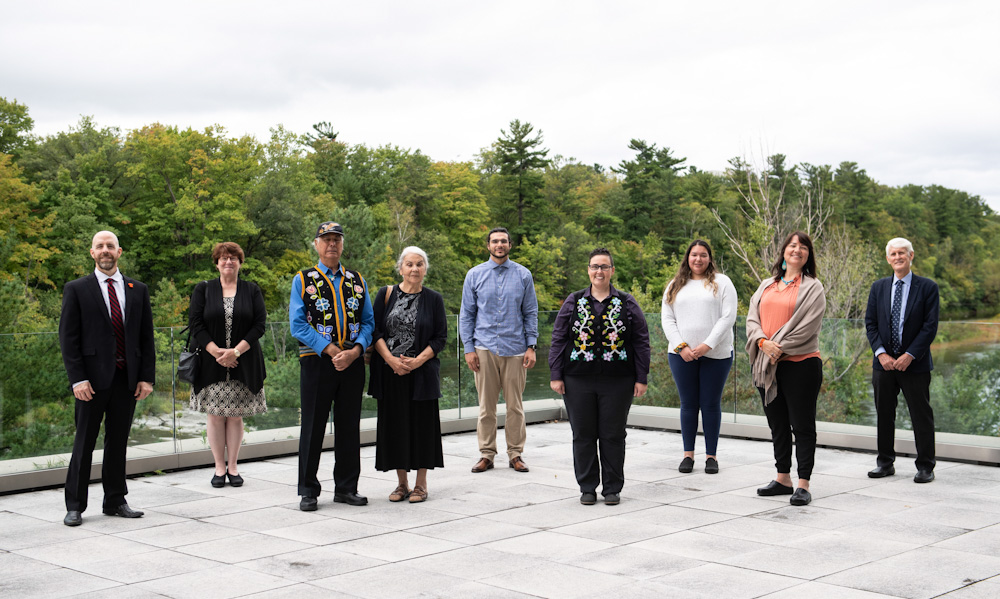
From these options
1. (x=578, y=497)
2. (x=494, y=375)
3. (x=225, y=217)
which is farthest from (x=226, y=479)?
(x=225, y=217)

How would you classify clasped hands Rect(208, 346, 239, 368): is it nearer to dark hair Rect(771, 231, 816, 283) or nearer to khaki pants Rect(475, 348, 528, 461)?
khaki pants Rect(475, 348, 528, 461)

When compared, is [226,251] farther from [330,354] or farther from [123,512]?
[123,512]

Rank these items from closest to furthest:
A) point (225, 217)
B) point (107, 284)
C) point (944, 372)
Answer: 1. point (107, 284)
2. point (944, 372)
3. point (225, 217)

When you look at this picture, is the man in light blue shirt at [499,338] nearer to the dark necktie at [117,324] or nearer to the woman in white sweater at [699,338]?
the woman in white sweater at [699,338]

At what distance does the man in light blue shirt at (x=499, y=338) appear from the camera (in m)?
7.31

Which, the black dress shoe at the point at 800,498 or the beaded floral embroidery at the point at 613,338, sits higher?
the beaded floral embroidery at the point at 613,338

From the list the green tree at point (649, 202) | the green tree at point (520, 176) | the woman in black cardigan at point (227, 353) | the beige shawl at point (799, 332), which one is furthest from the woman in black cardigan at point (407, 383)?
the green tree at point (649, 202)

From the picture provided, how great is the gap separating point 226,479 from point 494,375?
2.15m

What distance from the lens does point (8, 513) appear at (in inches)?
232

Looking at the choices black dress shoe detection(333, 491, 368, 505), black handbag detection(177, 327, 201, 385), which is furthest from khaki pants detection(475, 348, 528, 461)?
black handbag detection(177, 327, 201, 385)

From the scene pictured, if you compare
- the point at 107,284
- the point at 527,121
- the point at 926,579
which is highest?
the point at 527,121

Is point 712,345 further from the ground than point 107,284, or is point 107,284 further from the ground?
point 107,284

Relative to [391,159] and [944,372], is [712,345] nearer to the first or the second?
[944,372]

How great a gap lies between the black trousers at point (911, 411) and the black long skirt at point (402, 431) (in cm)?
337
